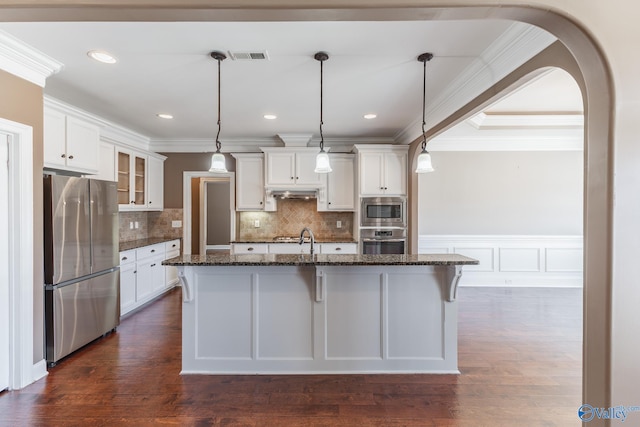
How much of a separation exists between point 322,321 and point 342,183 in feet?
9.21

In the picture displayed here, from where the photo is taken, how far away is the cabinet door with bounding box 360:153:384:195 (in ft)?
15.3

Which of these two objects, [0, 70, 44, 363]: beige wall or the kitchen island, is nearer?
[0, 70, 44, 363]: beige wall

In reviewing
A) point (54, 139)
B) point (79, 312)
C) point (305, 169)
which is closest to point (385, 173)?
point (305, 169)

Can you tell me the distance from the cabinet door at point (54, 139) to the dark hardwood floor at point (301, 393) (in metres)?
1.85

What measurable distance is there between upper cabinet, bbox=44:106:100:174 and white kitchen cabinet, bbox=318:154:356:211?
122 inches

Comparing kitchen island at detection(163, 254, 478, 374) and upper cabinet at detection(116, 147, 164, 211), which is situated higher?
upper cabinet at detection(116, 147, 164, 211)

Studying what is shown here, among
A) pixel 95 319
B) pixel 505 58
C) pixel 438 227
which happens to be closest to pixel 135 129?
pixel 95 319

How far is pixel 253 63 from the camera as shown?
2.47m

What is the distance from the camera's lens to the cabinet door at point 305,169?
4.84 m

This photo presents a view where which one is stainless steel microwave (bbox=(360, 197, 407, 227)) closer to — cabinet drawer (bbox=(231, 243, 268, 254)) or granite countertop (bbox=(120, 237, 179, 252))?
cabinet drawer (bbox=(231, 243, 268, 254))

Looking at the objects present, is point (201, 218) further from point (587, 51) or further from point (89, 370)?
point (587, 51)

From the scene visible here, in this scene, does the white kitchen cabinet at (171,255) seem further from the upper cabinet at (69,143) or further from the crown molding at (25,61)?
the crown molding at (25,61)

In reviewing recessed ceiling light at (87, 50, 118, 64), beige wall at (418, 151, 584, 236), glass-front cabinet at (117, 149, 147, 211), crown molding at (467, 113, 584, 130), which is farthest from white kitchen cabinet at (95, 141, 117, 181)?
crown molding at (467, 113, 584, 130)

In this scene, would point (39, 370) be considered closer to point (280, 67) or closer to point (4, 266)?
point (4, 266)
